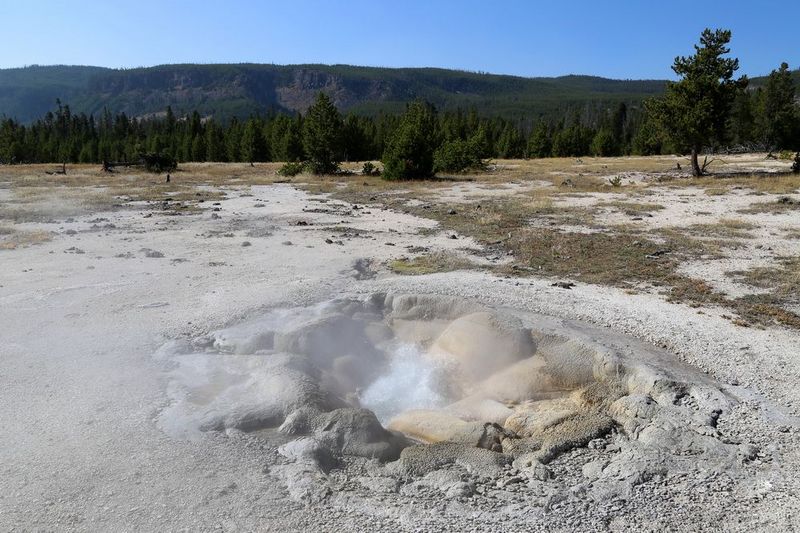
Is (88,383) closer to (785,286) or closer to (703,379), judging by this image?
(703,379)

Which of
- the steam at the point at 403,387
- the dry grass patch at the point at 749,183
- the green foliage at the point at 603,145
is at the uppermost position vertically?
the green foliage at the point at 603,145

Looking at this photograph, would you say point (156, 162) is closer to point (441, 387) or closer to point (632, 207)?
point (632, 207)

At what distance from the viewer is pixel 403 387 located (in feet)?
29.0

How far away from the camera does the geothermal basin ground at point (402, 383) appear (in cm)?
555

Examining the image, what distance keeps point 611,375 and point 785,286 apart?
6912mm

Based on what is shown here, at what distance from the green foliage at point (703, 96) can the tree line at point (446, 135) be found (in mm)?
57

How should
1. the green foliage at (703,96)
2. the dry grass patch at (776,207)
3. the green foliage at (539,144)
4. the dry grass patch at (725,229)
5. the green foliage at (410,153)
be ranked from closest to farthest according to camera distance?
the dry grass patch at (725,229) → the dry grass patch at (776,207) → the green foliage at (703,96) → the green foliage at (410,153) → the green foliage at (539,144)

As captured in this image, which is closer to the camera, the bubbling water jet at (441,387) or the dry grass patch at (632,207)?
the bubbling water jet at (441,387)

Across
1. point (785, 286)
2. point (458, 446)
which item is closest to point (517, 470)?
point (458, 446)

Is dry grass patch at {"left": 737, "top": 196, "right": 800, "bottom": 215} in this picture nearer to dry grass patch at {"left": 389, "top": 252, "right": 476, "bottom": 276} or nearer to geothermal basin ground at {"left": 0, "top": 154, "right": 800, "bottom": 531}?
geothermal basin ground at {"left": 0, "top": 154, "right": 800, "bottom": 531}

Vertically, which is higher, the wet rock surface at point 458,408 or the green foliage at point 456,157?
the green foliage at point 456,157

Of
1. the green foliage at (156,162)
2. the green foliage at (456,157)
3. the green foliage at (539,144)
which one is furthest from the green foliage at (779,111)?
the green foliage at (156,162)

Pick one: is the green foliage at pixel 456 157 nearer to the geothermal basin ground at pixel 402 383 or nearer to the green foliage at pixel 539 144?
the geothermal basin ground at pixel 402 383

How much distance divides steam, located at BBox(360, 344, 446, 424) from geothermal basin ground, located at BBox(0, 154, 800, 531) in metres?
0.05
